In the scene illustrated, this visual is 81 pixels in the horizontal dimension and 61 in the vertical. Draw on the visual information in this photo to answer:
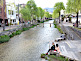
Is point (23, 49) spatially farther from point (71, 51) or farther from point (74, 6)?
point (74, 6)

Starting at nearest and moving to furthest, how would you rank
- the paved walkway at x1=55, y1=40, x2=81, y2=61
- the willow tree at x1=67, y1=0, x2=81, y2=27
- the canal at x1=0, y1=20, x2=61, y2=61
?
the paved walkway at x1=55, y1=40, x2=81, y2=61, the canal at x1=0, y1=20, x2=61, y2=61, the willow tree at x1=67, y1=0, x2=81, y2=27

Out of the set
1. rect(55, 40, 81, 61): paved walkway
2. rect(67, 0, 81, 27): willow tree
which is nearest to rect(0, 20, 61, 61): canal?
rect(55, 40, 81, 61): paved walkway

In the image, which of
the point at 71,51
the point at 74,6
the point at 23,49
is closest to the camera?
the point at 71,51

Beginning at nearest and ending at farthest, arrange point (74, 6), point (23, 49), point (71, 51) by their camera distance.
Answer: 1. point (71, 51)
2. point (23, 49)
3. point (74, 6)

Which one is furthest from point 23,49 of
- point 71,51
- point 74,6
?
point 74,6

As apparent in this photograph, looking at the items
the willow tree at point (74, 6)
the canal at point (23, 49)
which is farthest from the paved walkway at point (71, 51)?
the willow tree at point (74, 6)

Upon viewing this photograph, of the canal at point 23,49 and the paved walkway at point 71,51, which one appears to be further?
the canal at point 23,49

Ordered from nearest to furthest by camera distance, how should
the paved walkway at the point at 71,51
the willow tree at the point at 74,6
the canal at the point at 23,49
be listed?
the paved walkway at the point at 71,51
the canal at the point at 23,49
the willow tree at the point at 74,6

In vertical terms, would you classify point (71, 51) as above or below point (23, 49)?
above

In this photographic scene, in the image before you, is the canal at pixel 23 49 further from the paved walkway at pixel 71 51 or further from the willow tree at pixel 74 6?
the willow tree at pixel 74 6

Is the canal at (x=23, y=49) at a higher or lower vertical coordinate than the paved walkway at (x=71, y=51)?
lower

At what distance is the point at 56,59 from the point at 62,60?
824mm

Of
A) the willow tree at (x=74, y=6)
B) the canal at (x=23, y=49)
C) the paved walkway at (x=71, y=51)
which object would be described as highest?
the willow tree at (x=74, y=6)

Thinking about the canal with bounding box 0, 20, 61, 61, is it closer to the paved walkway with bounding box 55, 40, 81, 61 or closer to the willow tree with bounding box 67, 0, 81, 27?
the paved walkway with bounding box 55, 40, 81, 61
